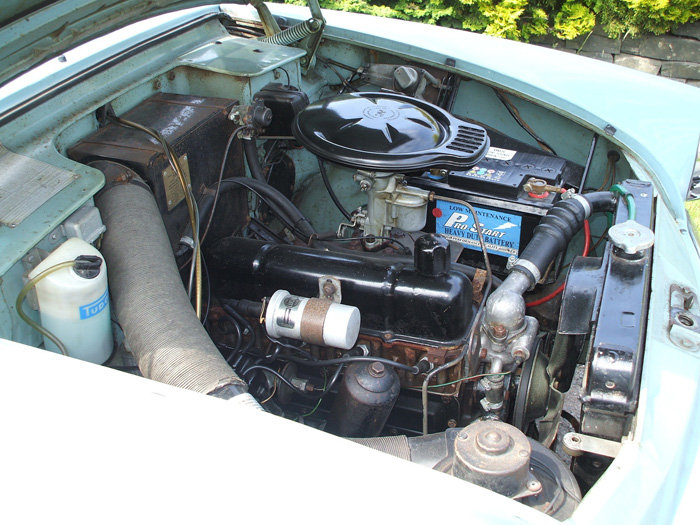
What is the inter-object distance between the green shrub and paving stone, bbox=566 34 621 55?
13 centimetres

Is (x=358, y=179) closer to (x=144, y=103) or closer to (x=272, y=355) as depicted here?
(x=272, y=355)

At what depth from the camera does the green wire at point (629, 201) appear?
1.53 metres

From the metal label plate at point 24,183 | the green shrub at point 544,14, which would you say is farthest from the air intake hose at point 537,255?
the green shrub at point 544,14

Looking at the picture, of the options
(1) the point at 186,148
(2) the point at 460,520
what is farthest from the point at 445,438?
(1) the point at 186,148

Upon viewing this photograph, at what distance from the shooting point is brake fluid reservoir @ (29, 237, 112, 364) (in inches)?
49.1

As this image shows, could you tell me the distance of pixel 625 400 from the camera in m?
1.05

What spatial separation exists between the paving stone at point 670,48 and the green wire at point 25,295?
6395 millimetres

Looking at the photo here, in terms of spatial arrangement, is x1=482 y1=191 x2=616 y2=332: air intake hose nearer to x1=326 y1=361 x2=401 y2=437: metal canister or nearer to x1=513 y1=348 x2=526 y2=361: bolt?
x1=513 y1=348 x2=526 y2=361: bolt

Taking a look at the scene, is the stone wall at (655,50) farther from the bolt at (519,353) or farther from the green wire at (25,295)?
the green wire at (25,295)

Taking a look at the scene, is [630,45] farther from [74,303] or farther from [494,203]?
[74,303]

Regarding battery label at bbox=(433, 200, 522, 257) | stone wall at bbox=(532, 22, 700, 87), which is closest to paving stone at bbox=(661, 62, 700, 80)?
stone wall at bbox=(532, 22, 700, 87)

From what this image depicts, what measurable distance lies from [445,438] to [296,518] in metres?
0.55

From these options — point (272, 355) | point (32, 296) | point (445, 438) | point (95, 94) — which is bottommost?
point (272, 355)

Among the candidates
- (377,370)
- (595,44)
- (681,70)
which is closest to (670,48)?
(681,70)
